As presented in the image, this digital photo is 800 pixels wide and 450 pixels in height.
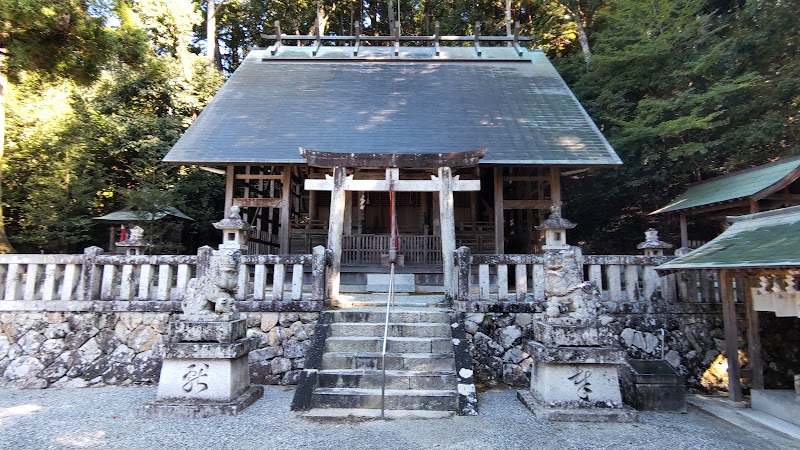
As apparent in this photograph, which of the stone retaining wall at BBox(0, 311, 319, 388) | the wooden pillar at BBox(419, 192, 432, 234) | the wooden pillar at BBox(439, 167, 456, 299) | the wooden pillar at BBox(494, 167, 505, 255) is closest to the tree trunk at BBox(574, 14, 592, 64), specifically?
the wooden pillar at BBox(494, 167, 505, 255)

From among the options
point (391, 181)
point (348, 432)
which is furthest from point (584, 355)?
point (391, 181)

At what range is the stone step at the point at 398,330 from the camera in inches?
221

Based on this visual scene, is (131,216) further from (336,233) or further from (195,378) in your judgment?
(195,378)

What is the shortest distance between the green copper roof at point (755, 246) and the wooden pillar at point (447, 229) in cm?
304

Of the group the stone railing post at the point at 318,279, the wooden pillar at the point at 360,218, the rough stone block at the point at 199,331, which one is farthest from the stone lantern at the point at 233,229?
the wooden pillar at the point at 360,218

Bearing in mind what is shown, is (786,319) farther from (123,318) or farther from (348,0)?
(348,0)

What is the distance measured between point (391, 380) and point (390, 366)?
0.23 m

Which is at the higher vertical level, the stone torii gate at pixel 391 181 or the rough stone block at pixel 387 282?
the stone torii gate at pixel 391 181

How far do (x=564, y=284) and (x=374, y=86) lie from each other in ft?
32.8

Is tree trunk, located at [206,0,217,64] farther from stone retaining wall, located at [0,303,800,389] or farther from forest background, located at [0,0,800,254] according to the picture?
stone retaining wall, located at [0,303,800,389]

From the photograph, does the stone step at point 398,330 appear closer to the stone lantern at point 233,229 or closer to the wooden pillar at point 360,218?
the stone lantern at point 233,229

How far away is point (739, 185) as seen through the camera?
891 cm

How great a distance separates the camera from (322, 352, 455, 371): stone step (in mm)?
5090

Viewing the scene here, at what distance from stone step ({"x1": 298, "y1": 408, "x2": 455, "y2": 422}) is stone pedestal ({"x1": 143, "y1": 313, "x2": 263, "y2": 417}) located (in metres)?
0.98
